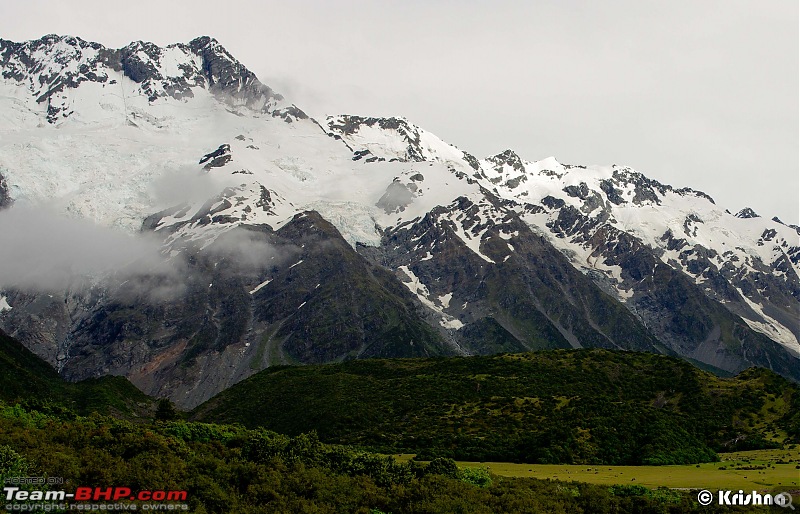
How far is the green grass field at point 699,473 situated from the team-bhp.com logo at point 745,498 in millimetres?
3451

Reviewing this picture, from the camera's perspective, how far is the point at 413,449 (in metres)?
151

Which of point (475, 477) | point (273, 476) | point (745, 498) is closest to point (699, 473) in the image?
point (745, 498)

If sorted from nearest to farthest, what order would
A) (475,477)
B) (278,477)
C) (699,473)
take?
(278,477)
(475,477)
(699,473)

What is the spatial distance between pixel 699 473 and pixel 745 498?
27.9m

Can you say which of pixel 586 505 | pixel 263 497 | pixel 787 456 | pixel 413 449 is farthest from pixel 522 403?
pixel 263 497

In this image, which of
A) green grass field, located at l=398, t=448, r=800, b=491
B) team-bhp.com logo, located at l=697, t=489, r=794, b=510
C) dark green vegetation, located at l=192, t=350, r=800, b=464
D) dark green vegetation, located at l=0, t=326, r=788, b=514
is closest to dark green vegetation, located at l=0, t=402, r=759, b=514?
dark green vegetation, located at l=0, t=326, r=788, b=514

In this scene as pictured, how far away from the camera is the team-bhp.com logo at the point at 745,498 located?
70250 mm

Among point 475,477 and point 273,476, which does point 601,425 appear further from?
point 273,476

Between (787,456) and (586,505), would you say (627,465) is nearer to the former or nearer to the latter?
(787,456)

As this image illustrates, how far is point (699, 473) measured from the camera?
98938 mm

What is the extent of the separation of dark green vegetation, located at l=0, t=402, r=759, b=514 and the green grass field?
1020cm

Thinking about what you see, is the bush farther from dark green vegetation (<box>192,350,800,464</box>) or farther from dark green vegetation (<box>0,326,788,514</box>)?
dark green vegetation (<box>192,350,800,464</box>)

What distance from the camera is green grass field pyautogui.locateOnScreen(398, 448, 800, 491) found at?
82.2m

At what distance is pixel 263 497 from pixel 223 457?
52.8 feet
